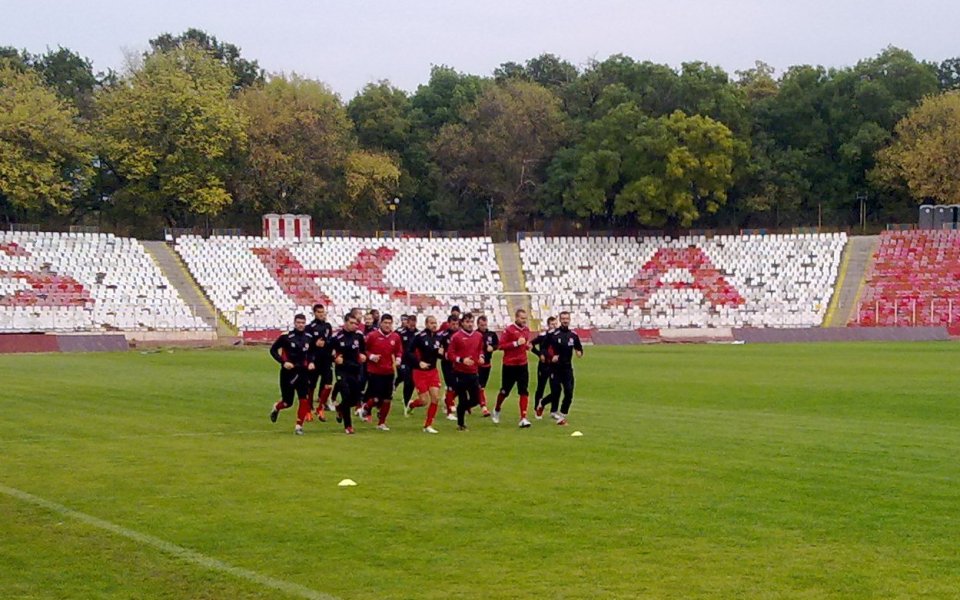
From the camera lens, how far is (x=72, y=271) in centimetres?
6675

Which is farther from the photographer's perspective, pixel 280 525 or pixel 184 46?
pixel 184 46

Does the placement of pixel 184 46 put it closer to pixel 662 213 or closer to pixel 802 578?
pixel 662 213

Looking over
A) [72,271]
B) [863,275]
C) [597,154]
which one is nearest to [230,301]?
[72,271]

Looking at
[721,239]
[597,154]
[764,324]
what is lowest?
[764,324]

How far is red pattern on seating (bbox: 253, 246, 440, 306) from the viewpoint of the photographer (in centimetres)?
7000

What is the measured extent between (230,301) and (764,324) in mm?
28453

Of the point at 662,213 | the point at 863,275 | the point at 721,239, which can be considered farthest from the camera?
the point at 662,213

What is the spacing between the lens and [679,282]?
73.4 m

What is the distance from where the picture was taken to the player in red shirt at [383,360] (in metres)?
21.4

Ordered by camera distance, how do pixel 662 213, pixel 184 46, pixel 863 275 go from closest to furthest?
pixel 863 275, pixel 662 213, pixel 184 46

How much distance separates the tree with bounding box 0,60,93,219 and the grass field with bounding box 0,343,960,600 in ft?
173

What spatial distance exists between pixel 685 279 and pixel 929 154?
19899 millimetres

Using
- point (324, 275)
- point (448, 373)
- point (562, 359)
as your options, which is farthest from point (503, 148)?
point (562, 359)

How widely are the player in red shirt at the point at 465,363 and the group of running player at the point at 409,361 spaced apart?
0.06 ft
